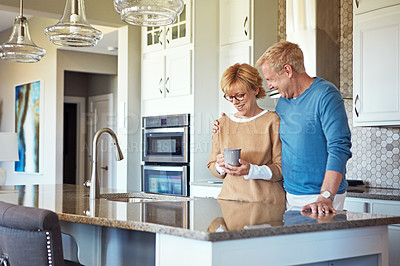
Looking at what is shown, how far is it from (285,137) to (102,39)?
4.67m

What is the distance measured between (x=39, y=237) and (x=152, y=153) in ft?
11.7

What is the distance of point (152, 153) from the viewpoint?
5.14 meters

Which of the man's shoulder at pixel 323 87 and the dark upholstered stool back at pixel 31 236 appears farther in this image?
the man's shoulder at pixel 323 87

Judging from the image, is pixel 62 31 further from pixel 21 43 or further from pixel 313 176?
pixel 313 176

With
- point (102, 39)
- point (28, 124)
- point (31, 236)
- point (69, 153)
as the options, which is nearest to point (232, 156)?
point (31, 236)

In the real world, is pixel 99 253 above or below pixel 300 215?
below

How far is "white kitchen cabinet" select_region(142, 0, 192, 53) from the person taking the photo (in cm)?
476

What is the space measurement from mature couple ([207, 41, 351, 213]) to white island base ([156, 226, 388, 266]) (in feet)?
0.92

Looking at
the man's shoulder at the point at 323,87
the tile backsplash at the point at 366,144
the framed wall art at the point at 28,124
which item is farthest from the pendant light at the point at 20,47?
the framed wall art at the point at 28,124

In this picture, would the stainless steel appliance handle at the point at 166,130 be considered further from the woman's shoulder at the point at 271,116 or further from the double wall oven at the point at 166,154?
the woman's shoulder at the point at 271,116

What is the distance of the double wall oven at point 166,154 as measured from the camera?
15.6ft

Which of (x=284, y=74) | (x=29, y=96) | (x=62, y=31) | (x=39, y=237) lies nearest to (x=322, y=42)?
(x=284, y=74)

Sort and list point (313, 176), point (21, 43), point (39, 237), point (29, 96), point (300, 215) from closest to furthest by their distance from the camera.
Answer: point (39, 237) → point (300, 215) → point (313, 176) → point (21, 43) → point (29, 96)

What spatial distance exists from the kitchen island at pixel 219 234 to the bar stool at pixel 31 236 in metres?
0.23
